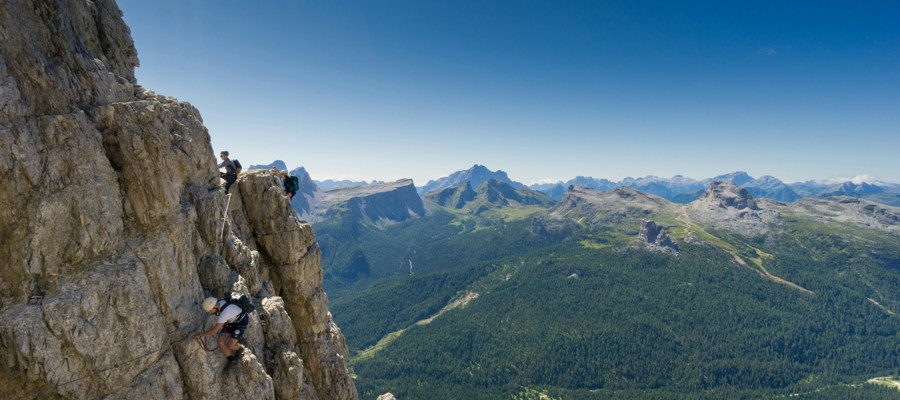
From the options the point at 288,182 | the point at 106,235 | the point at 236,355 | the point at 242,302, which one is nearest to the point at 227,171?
the point at 288,182

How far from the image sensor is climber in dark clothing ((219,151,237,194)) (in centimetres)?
2652

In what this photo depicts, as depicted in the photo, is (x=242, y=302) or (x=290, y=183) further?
(x=290, y=183)

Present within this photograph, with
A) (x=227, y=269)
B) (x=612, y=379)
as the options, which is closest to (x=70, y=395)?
(x=227, y=269)

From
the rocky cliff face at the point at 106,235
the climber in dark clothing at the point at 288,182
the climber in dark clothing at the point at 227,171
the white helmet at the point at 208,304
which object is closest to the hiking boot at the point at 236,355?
the rocky cliff face at the point at 106,235

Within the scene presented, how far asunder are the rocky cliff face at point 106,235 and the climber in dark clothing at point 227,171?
8.11 ft

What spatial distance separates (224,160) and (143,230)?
9.97 meters

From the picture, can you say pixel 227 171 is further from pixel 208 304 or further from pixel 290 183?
pixel 208 304

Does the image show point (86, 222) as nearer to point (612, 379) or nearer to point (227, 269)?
point (227, 269)

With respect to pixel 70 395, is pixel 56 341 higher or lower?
higher

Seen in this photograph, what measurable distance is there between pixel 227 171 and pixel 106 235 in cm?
1090

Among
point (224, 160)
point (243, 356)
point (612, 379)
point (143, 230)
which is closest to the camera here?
point (143, 230)

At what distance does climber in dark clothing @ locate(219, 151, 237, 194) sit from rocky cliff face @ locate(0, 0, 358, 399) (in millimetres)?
2473

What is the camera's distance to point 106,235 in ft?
54.6

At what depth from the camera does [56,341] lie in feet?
48.0
